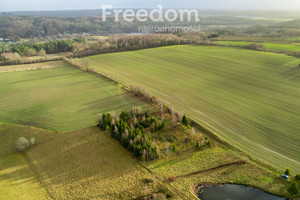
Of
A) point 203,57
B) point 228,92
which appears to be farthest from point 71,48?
point 228,92

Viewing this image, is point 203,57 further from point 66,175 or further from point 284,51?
point 66,175

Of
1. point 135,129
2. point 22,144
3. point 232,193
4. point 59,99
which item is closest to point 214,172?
point 232,193

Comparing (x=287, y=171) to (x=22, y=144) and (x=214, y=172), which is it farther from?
(x=22, y=144)

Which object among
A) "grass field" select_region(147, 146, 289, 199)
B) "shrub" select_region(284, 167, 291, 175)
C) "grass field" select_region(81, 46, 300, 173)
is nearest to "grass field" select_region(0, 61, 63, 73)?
"grass field" select_region(81, 46, 300, 173)

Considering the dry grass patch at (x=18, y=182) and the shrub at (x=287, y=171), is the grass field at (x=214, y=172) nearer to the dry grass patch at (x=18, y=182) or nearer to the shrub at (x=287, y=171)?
the shrub at (x=287, y=171)

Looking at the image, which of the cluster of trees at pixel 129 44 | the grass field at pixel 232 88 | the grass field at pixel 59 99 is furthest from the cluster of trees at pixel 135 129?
the cluster of trees at pixel 129 44

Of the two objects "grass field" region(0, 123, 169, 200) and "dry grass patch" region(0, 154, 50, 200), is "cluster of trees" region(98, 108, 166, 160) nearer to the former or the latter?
"grass field" region(0, 123, 169, 200)

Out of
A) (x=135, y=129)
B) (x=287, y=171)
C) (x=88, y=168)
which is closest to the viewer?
(x=287, y=171)
